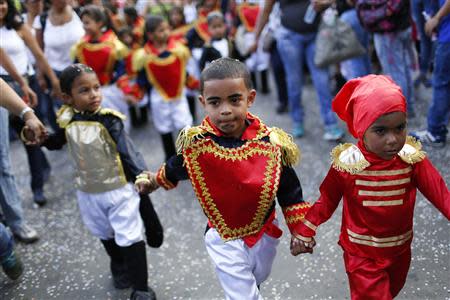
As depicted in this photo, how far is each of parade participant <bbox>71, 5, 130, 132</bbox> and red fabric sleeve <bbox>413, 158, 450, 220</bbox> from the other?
364 centimetres

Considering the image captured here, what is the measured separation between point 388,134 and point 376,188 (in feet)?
0.79

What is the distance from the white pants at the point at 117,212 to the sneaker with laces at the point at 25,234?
1.24m

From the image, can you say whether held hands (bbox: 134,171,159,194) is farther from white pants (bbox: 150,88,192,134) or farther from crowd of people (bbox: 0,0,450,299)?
white pants (bbox: 150,88,192,134)

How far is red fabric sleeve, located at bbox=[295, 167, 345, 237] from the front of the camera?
2.24m

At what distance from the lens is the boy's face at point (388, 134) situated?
2.01 meters

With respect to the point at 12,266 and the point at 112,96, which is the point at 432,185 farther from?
the point at 112,96

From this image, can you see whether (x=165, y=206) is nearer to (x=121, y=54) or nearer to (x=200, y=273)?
(x=200, y=273)

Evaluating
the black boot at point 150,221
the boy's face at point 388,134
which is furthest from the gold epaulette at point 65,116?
the boy's face at point 388,134

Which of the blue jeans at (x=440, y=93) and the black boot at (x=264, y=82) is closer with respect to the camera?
the blue jeans at (x=440, y=93)

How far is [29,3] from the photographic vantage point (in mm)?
5293

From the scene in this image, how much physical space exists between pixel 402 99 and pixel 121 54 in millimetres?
3622

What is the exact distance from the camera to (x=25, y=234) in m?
4.04

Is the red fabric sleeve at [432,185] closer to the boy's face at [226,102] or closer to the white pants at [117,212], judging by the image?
the boy's face at [226,102]

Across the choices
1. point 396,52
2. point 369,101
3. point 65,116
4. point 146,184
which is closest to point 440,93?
point 396,52
